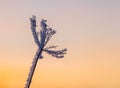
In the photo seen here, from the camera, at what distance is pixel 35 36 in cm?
2578

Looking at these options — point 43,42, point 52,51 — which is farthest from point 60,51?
point 43,42

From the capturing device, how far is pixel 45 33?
2491 centimetres

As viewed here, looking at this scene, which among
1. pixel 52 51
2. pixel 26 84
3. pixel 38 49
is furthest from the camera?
pixel 52 51

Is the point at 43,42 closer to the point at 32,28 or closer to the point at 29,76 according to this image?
the point at 32,28

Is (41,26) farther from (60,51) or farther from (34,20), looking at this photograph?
(60,51)

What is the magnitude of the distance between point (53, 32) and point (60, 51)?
10.8 ft

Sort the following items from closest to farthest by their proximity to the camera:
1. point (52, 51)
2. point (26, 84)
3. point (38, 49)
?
point (26, 84) → point (38, 49) → point (52, 51)

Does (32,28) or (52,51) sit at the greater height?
(32,28)

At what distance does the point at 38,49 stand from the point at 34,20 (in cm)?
288

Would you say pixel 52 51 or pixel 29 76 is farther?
pixel 52 51

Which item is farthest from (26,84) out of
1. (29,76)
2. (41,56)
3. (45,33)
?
(45,33)

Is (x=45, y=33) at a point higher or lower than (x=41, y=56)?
higher

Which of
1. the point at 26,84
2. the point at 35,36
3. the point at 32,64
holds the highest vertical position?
the point at 35,36

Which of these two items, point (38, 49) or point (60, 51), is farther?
point (60, 51)
